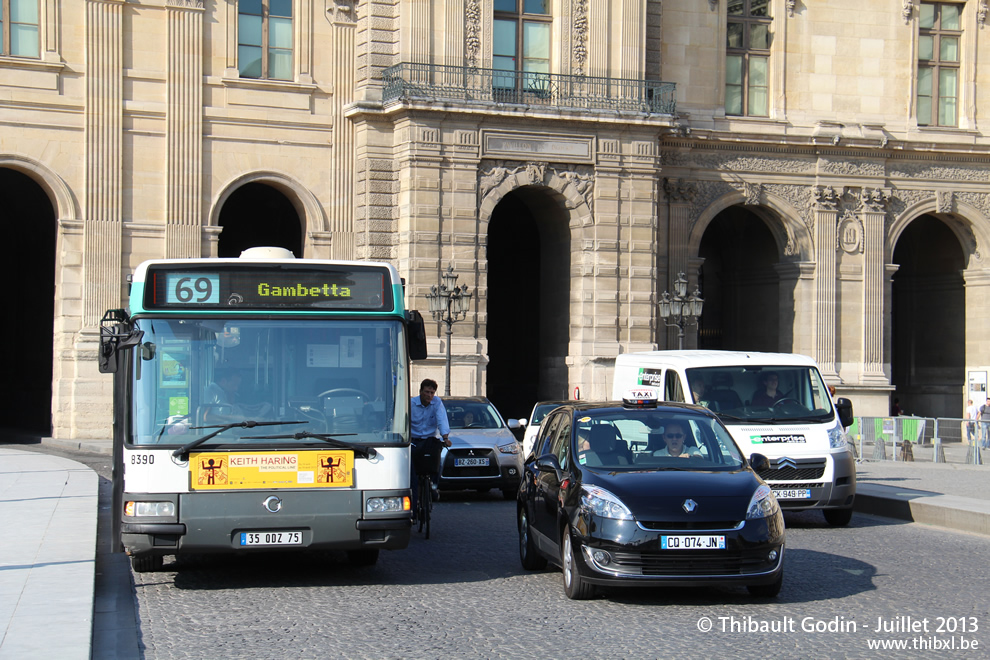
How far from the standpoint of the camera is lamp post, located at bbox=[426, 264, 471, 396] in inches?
1131

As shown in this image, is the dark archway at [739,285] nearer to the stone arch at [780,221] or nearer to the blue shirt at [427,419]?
the stone arch at [780,221]

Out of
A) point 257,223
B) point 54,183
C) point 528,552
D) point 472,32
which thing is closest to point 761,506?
point 528,552

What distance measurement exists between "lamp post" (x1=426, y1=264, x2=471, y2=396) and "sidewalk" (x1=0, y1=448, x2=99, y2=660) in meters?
11.0

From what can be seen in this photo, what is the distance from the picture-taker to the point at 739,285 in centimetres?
3919

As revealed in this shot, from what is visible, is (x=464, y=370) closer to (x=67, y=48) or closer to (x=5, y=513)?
(x=67, y=48)

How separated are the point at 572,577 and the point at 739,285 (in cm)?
3022

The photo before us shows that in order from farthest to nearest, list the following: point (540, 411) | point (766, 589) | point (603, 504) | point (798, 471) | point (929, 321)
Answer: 1. point (929, 321)
2. point (540, 411)
3. point (798, 471)
4. point (766, 589)
5. point (603, 504)

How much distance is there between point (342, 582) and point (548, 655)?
3404mm

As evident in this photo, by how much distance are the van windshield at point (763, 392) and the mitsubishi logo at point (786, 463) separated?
2.31ft

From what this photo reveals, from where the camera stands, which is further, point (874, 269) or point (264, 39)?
point (874, 269)

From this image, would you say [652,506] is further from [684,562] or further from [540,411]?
[540,411]

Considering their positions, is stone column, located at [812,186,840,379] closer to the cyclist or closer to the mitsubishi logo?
the mitsubishi logo

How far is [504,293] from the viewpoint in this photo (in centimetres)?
4006

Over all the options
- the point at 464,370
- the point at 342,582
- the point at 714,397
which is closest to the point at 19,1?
the point at 464,370
